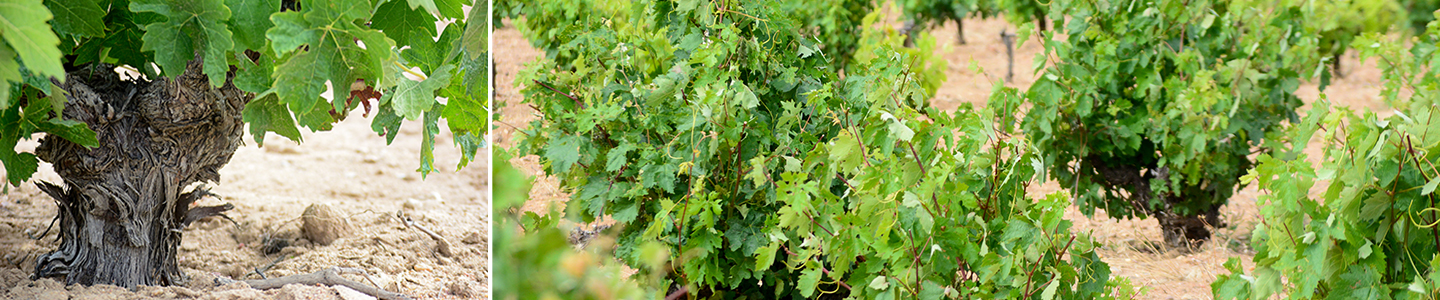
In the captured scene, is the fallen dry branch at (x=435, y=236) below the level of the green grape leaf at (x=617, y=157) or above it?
below

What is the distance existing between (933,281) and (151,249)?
186cm

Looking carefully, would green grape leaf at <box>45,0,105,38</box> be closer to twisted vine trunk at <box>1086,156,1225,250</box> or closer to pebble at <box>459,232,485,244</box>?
pebble at <box>459,232,485,244</box>

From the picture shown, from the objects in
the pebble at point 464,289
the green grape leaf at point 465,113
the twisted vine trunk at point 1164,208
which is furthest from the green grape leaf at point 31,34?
the twisted vine trunk at point 1164,208

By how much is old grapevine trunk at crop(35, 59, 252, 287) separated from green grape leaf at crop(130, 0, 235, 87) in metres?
0.60

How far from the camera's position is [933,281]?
5.69 feet

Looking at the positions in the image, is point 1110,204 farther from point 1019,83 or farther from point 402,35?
point 1019,83

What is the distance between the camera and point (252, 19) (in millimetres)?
1498

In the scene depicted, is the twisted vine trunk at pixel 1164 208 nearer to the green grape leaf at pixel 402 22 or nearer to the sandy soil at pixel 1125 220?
the sandy soil at pixel 1125 220

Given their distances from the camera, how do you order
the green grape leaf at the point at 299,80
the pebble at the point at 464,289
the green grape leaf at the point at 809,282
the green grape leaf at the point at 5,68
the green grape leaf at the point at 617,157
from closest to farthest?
the green grape leaf at the point at 5,68
the green grape leaf at the point at 299,80
the green grape leaf at the point at 809,282
the green grape leaf at the point at 617,157
the pebble at the point at 464,289

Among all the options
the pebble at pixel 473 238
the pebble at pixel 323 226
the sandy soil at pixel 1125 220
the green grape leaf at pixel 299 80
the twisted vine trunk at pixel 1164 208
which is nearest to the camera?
the green grape leaf at pixel 299 80

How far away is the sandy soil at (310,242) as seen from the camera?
242 centimetres

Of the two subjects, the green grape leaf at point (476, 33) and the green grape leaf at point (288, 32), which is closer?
the green grape leaf at point (288, 32)

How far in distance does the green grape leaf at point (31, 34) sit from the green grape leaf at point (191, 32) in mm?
339

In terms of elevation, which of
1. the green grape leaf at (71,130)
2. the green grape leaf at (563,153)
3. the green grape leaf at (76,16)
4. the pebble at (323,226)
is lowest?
the pebble at (323,226)
